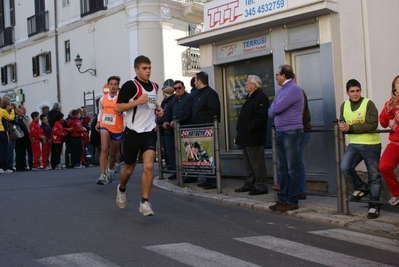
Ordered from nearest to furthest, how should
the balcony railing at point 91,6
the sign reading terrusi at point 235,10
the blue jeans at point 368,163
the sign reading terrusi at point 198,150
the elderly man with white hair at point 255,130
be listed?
the blue jeans at point 368,163
the elderly man with white hair at point 255,130
the sign reading terrusi at point 198,150
the sign reading terrusi at point 235,10
the balcony railing at point 91,6

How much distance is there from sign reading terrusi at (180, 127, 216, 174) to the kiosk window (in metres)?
1.75

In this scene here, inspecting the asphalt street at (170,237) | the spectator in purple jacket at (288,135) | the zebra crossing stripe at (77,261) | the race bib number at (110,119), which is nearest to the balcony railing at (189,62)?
the race bib number at (110,119)

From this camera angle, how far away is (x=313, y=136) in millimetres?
10367

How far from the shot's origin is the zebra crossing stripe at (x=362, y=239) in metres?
6.38

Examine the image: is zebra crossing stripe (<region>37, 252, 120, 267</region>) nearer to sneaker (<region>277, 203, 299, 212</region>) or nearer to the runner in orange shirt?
sneaker (<region>277, 203, 299, 212</region>)

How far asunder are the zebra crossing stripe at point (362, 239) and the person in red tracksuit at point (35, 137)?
12.5 m

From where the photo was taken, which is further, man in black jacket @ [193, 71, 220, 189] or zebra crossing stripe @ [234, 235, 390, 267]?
man in black jacket @ [193, 71, 220, 189]

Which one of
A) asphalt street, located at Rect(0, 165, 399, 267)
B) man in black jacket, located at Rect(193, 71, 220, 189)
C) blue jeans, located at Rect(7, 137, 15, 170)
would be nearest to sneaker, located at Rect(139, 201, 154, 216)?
asphalt street, located at Rect(0, 165, 399, 267)

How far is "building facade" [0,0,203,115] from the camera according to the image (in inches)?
1010

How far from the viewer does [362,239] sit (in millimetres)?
6754

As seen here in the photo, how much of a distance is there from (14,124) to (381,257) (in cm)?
1318

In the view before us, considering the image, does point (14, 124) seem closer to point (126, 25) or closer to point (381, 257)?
point (126, 25)

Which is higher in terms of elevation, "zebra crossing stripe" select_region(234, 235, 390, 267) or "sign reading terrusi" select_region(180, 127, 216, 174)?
"sign reading terrusi" select_region(180, 127, 216, 174)

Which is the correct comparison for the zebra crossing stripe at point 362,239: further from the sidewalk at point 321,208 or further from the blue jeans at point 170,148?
the blue jeans at point 170,148
